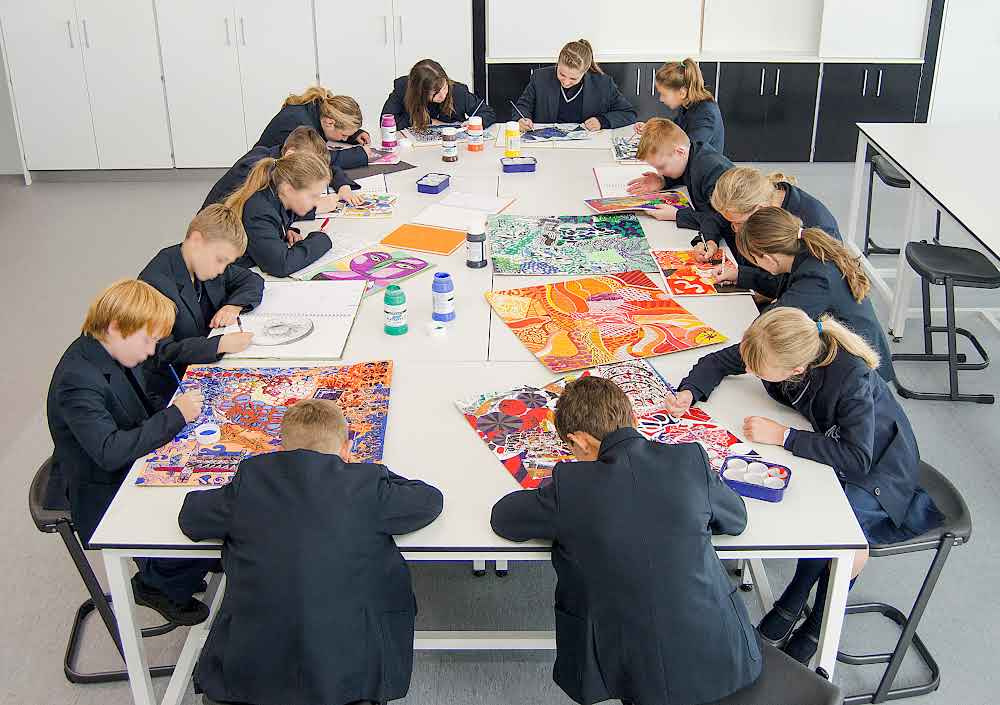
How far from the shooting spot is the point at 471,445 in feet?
8.55

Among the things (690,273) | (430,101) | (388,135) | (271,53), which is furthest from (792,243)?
(271,53)

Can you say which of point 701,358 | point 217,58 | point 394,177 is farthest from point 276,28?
point 701,358

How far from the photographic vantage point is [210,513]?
7.25ft

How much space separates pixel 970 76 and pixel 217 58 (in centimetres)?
520

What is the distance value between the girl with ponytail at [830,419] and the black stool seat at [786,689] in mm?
373

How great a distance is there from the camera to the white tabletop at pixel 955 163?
4.16 m

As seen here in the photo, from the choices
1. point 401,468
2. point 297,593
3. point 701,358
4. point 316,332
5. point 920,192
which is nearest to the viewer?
point 297,593

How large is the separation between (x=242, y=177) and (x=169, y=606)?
2028 mm

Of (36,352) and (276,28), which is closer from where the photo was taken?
(36,352)

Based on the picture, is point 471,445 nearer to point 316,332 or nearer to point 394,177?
point 316,332

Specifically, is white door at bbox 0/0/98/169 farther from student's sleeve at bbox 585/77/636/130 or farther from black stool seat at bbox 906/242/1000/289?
black stool seat at bbox 906/242/1000/289

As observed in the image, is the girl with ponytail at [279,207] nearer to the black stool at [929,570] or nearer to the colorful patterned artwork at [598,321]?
the colorful patterned artwork at [598,321]

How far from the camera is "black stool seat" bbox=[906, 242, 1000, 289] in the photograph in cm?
412

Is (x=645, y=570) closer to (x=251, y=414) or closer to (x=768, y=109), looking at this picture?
(x=251, y=414)
